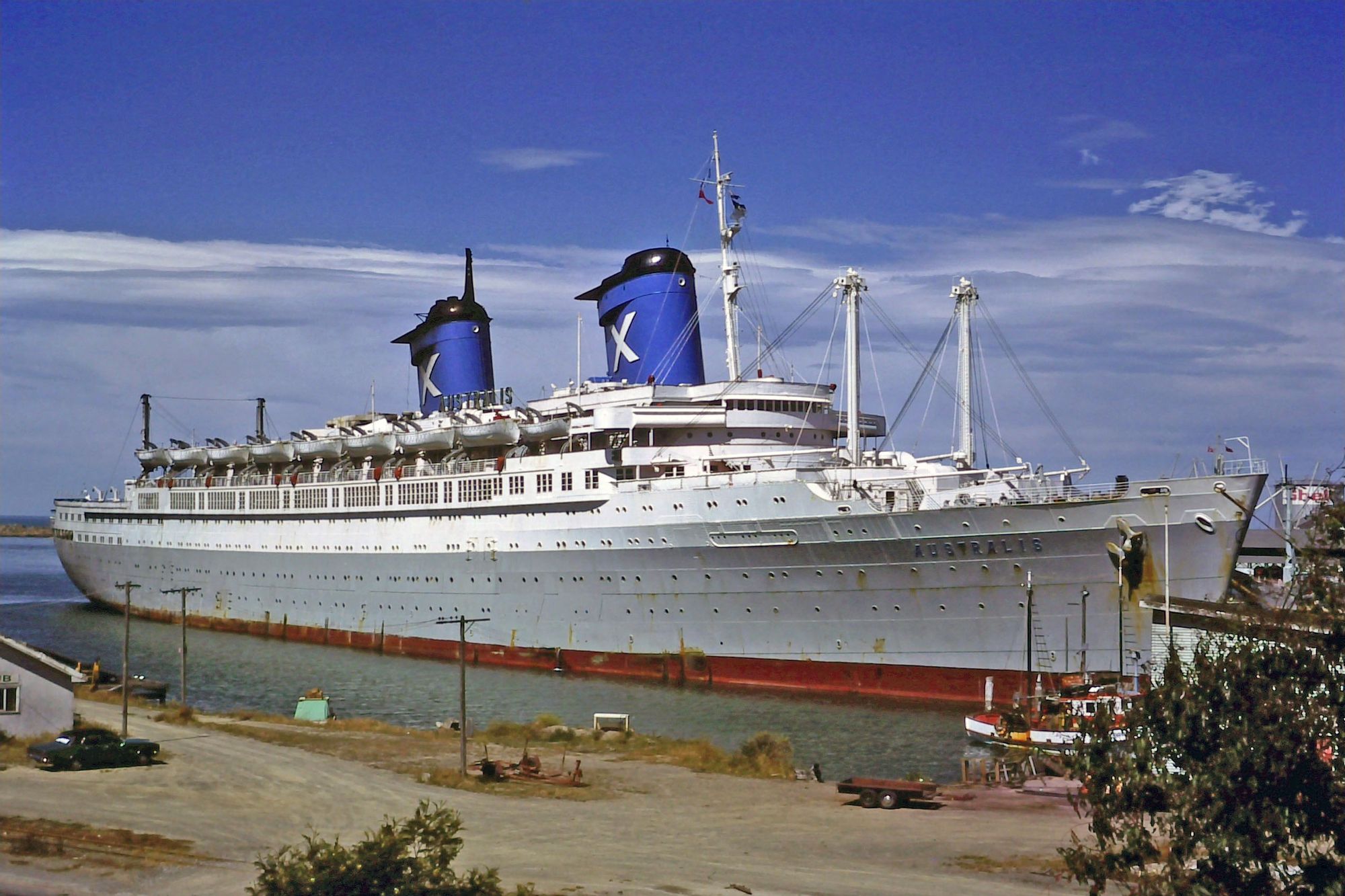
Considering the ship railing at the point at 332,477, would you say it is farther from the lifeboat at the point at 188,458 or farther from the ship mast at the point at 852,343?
the ship mast at the point at 852,343

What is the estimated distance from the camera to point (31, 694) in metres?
25.9

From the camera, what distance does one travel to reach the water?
94.3 ft

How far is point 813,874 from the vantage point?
17.3m

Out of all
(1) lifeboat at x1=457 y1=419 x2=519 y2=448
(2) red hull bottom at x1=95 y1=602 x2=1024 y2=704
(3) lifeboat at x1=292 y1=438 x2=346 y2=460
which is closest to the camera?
(2) red hull bottom at x1=95 y1=602 x2=1024 y2=704

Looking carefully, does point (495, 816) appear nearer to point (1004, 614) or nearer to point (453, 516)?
point (1004, 614)

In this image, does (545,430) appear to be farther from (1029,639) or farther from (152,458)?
(152,458)

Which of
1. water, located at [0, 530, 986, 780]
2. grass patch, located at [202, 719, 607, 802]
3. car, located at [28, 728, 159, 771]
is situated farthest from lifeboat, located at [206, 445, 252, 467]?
car, located at [28, 728, 159, 771]

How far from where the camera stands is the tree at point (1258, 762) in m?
11.0

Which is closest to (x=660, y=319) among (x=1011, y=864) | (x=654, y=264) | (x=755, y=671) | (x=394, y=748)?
(x=654, y=264)

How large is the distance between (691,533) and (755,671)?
14.0ft

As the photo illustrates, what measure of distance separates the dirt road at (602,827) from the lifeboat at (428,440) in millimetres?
20371

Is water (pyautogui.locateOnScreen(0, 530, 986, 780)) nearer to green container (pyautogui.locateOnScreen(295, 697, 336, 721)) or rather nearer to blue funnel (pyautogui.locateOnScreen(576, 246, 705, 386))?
green container (pyautogui.locateOnScreen(295, 697, 336, 721))

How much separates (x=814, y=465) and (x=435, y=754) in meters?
14.6

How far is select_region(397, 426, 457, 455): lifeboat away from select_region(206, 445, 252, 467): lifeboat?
43.0 ft
